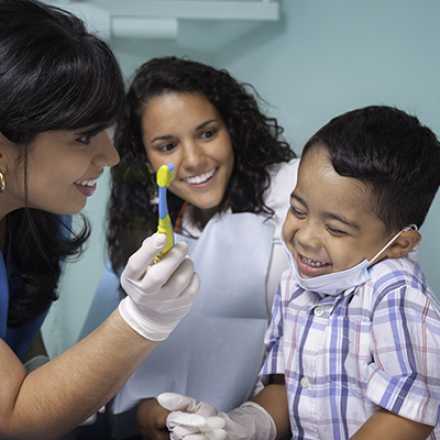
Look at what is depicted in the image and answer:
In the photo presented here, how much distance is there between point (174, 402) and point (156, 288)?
0.25m

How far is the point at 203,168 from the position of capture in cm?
164

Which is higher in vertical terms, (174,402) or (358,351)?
(358,351)

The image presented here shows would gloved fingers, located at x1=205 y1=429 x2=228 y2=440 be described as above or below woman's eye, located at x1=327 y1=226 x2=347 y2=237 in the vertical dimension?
below

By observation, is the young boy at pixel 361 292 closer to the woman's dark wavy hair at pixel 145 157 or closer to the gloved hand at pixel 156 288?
the gloved hand at pixel 156 288

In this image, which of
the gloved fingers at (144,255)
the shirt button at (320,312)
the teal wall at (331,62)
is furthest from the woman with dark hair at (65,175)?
the teal wall at (331,62)

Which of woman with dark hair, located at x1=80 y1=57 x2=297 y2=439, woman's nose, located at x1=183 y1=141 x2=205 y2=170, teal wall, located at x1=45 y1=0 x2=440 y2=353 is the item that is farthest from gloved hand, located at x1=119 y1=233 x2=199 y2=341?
teal wall, located at x1=45 y1=0 x2=440 y2=353

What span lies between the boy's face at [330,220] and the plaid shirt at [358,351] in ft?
0.17

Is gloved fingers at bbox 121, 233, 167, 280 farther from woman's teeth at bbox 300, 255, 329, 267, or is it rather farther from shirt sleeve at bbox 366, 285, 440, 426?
shirt sleeve at bbox 366, 285, 440, 426

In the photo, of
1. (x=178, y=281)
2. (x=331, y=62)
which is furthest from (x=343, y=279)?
(x=331, y=62)

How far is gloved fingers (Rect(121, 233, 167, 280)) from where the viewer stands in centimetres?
106

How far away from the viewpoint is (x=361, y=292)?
1.18 m

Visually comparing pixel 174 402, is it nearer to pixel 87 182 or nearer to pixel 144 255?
pixel 144 255

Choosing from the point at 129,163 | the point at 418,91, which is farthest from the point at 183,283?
the point at 418,91

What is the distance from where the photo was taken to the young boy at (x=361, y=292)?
110 cm
